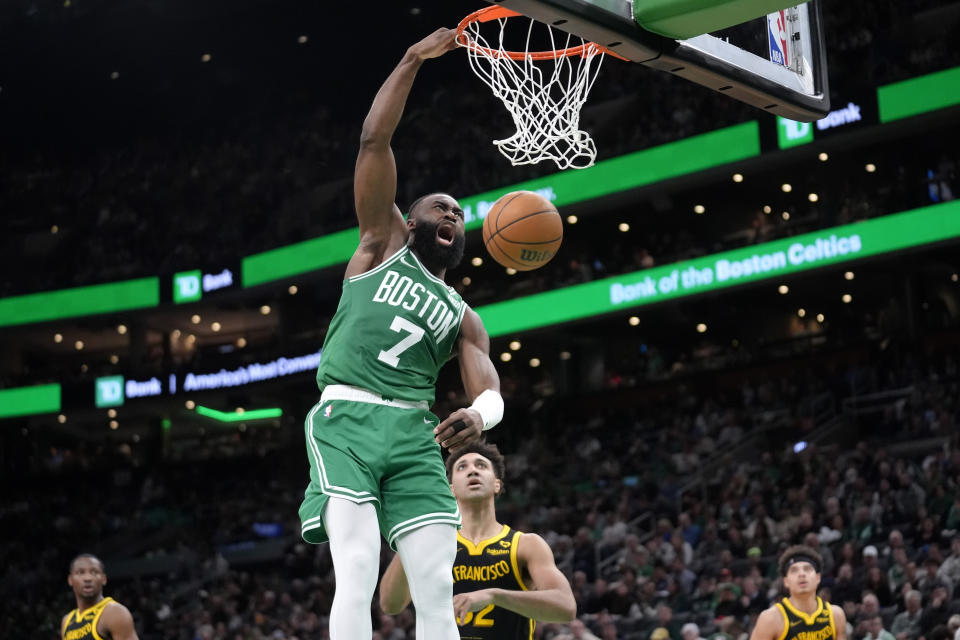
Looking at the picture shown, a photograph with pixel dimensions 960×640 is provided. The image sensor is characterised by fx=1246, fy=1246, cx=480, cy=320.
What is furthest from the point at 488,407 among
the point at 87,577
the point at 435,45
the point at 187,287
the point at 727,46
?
the point at 187,287

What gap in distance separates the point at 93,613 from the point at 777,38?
5610mm

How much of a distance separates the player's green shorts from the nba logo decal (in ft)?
9.10

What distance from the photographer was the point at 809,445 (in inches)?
723

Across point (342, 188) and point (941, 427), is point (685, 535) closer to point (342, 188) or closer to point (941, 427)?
point (941, 427)

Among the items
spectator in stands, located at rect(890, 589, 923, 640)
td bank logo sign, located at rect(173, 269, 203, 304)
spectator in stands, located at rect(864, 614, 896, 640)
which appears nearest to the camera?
spectator in stands, located at rect(864, 614, 896, 640)

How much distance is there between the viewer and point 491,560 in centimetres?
629

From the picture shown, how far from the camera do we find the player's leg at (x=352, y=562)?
410 centimetres

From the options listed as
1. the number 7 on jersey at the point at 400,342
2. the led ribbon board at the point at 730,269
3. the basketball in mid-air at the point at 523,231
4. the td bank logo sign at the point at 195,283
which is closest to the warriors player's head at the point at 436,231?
the number 7 on jersey at the point at 400,342

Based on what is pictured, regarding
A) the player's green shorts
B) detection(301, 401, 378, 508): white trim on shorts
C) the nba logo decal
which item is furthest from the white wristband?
the nba logo decal

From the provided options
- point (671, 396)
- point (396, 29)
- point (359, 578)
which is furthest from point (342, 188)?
point (359, 578)

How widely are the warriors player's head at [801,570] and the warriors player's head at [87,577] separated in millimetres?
4419

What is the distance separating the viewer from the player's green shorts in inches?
171

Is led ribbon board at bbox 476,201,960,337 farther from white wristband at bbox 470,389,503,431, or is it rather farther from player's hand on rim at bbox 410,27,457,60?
white wristband at bbox 470,389,503,431

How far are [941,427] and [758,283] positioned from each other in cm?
420
